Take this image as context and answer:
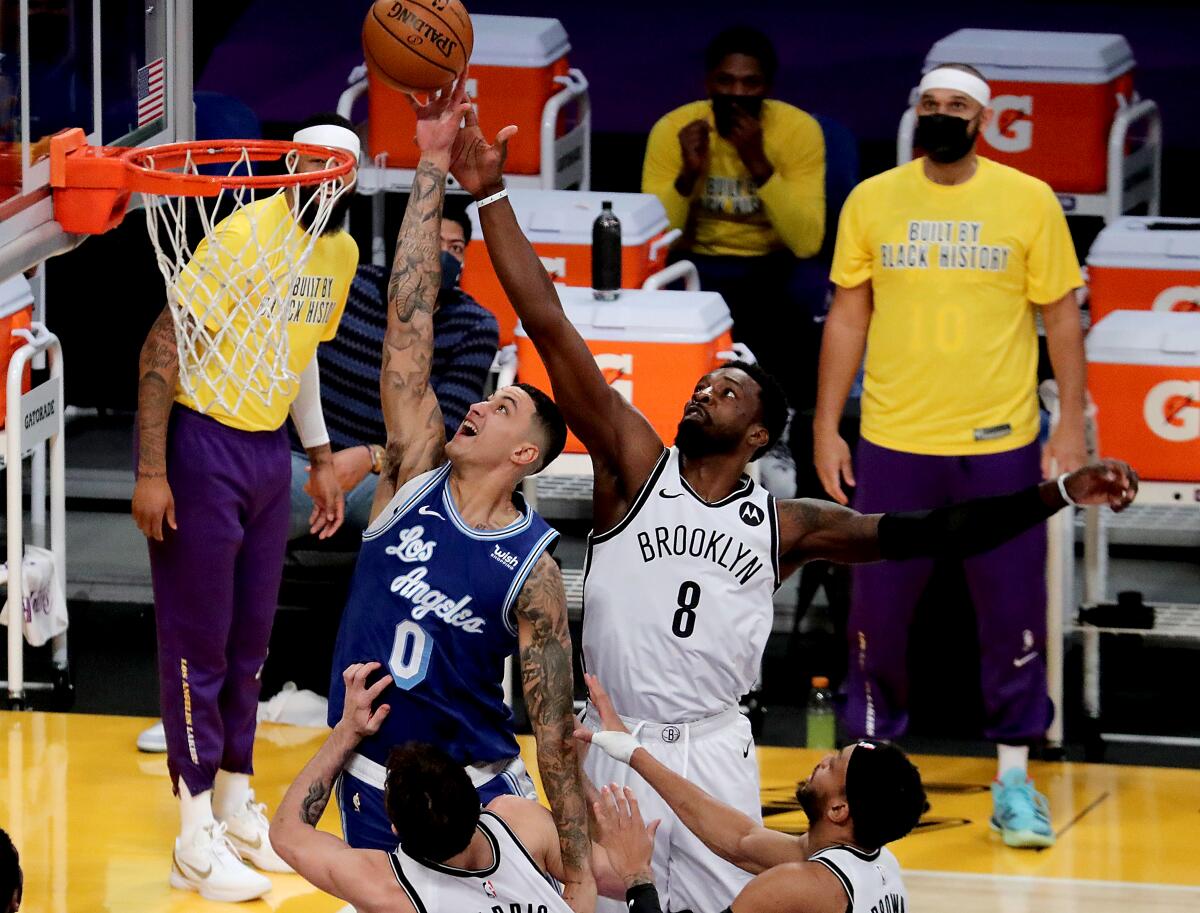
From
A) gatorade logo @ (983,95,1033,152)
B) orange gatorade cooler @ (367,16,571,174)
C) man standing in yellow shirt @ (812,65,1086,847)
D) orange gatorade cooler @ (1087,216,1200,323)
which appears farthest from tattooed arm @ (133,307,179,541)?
gatorade logo @ (983,95,1033,152)

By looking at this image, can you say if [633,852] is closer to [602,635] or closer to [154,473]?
[602,635]

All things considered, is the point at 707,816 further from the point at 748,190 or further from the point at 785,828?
the point at 748,190

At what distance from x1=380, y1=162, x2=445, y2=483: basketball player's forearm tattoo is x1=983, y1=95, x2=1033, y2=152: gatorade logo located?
13.9 feet

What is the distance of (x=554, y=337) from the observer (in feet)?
15.3

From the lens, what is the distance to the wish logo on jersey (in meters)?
4.20

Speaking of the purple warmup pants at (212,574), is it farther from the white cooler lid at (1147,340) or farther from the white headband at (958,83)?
the white cooler lid at (1147,340)

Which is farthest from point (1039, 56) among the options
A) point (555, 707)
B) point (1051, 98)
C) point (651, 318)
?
point (555, 707)

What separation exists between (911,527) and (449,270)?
2.42 meters

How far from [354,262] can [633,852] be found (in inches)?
84.3

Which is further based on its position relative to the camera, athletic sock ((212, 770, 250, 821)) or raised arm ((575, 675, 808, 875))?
athletic sock ((212, 770, 250, 821))

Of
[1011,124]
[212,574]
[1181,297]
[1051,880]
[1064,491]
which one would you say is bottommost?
[1051,880]

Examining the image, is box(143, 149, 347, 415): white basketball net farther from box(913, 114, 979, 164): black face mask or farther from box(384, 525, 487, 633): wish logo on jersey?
box(913, 114, 979, 164): black face mask

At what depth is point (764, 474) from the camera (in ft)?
24.3

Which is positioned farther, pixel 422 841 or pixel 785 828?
pixel 785 828
